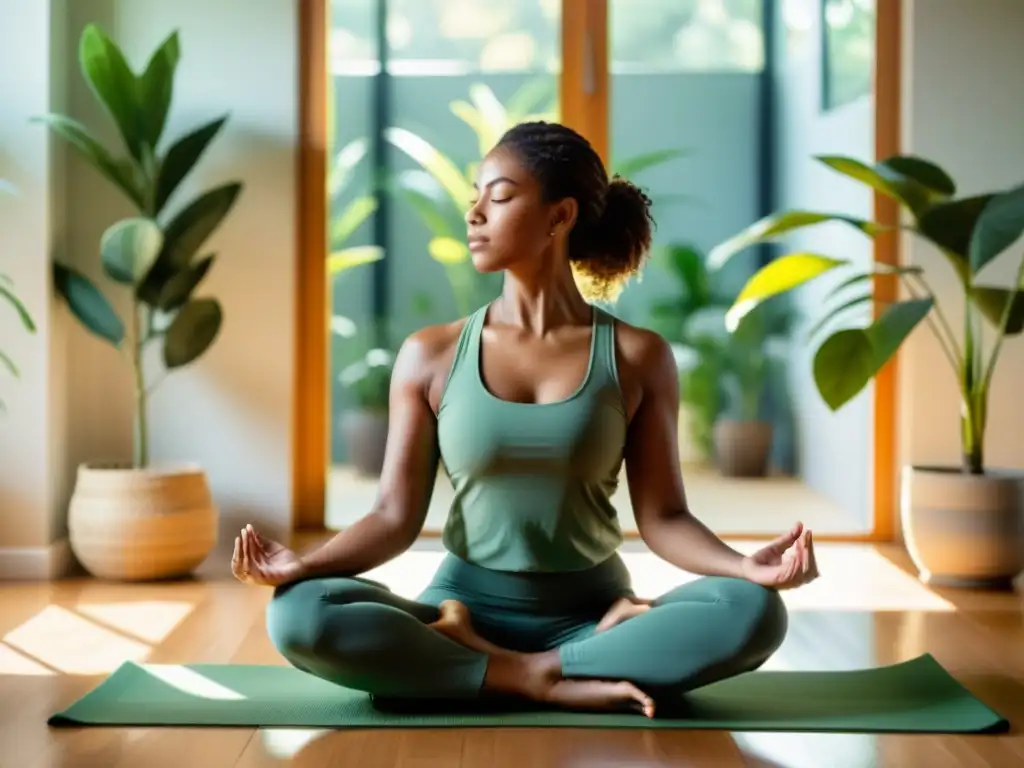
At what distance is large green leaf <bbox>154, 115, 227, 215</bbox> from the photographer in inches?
153

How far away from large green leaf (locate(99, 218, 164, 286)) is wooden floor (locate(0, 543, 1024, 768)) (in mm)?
786

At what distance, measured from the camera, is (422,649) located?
2.35 m

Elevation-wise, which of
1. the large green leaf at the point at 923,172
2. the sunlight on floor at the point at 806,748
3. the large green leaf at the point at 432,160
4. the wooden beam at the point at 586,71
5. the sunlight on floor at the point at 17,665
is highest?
the wooden beam at the point at 586,71

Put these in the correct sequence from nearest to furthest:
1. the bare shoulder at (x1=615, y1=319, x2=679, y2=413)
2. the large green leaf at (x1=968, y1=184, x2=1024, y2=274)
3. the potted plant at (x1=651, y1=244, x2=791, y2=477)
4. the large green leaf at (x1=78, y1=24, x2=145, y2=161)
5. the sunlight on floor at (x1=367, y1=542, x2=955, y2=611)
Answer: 1. the bare shoulder at (x1=615, y1=319, x2=679, y2=413)
2. the large green leaf at (x1=968, y1=184, x2=1024, y2=274)
3. the sunlight on floor at (x1=367, y1=542, x2=955, y2=611)
4. the large green leaf at (x1=78, y1=24, x2=145, y2=161)
5. the potted plant at (x1=651, y1=244, x2=791, y2=477)

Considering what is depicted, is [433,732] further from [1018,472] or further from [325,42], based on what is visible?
[325,42]

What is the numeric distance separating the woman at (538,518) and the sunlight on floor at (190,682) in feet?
0.71

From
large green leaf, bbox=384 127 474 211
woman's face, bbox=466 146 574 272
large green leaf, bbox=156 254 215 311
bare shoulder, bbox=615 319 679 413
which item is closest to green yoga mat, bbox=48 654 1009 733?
bare shoulder, bbox=615 319 679 413

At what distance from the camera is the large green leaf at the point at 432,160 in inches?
175

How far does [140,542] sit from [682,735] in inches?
73.0

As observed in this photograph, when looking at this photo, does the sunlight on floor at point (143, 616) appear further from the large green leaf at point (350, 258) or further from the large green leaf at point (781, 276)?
the large green leaf at point (781, 276)

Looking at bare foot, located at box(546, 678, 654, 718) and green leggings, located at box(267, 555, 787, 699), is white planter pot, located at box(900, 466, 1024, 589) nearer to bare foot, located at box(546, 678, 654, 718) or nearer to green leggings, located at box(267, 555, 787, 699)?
green leggings, located at box(267, 555, 787, 699)

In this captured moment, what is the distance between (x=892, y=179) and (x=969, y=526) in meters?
0.86

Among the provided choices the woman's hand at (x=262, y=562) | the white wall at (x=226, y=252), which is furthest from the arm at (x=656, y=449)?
the white wall at (x=226, y=252)

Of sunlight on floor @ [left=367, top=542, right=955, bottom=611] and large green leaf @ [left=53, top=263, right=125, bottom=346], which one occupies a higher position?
large green leaf @ [left=53, top=263, right=125, bottom=346]
